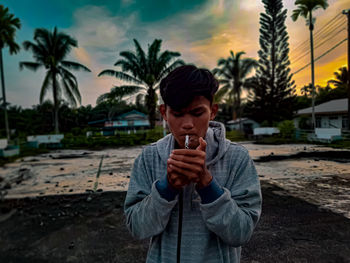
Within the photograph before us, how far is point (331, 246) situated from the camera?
8.88 feet

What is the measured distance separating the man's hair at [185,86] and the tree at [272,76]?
1112 inches

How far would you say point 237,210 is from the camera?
847mm

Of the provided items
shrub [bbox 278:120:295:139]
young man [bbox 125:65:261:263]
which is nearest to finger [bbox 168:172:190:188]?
young man [bbox 125:65:261:263]

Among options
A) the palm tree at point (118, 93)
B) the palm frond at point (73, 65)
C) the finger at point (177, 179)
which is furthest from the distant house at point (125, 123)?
the finger at point (177, 179)

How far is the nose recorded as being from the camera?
0.89 meters

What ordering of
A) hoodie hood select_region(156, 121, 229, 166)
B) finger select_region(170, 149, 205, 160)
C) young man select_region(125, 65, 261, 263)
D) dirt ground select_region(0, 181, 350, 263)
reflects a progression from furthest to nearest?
dirt ground select_region(0, 181, 350, 263)
hoodie hood select_region(156, 121, 229, 166)
young man select_region(125, 65, 261, 263)
finger select_region(170, 149, 205, 160)

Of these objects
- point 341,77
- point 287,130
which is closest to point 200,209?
point 287,130

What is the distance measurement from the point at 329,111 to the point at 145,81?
639 inches

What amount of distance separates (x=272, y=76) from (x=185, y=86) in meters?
28.6

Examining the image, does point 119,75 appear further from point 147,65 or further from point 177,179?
point 177,179

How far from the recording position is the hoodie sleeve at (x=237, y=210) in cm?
82

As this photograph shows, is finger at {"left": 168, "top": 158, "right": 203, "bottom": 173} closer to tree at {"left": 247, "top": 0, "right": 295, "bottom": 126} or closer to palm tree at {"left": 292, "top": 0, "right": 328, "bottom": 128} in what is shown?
palm tree at {"left": 292, "top": 0, "right": 328, "bottom": 128}

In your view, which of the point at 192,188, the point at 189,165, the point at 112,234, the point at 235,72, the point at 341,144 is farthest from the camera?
the point at 235,72

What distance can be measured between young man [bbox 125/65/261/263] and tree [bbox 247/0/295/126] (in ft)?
92.7
